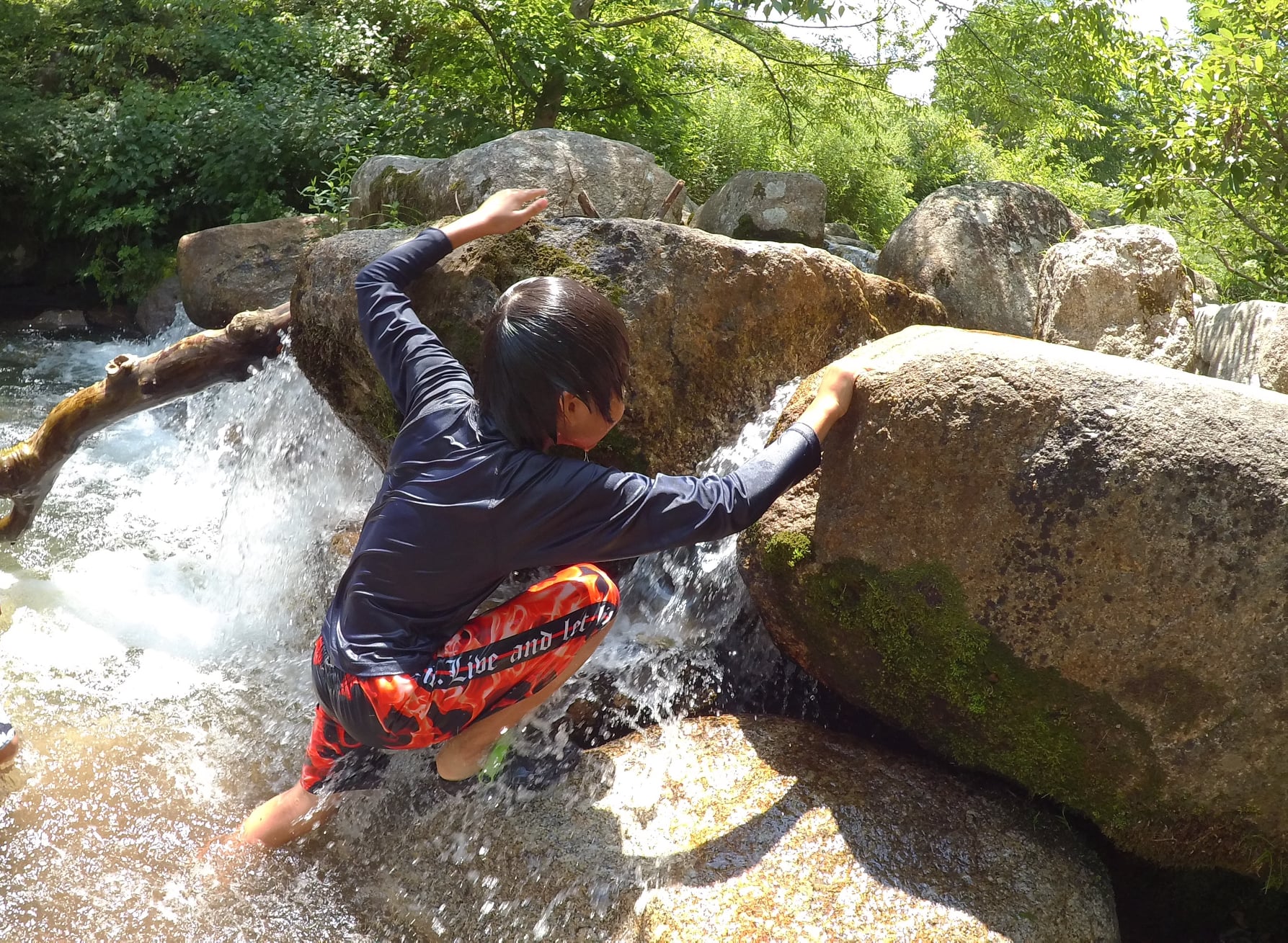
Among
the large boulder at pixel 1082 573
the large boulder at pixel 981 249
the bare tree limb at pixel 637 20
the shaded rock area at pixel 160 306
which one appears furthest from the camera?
the shaded rock area at pixel 160 306

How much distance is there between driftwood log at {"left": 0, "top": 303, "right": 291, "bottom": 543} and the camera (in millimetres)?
4203

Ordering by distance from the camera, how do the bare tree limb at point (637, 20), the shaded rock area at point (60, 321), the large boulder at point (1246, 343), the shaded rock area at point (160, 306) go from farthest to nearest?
the shaded rock area at point (60, 321) < the shaded rock area at point (160, 306) < the bare tree limb at point (637, 20) < the large boulder at point (1246, 343)

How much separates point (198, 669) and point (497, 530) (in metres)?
2.14

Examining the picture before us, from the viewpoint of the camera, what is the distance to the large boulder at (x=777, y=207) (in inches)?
308

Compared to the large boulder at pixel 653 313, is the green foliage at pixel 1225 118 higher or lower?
higher

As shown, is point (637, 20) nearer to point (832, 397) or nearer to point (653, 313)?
point (653, 313)

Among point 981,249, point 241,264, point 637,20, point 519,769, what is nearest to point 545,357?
point 519,769

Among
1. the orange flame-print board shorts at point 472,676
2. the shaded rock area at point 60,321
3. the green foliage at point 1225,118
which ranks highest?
the green foliage at point 1225,118

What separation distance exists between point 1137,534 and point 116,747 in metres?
3.27

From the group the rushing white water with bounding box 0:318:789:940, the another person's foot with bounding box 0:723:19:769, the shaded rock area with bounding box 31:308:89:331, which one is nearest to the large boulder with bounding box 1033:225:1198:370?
the rushing white water with bounding box 0:318:789:940

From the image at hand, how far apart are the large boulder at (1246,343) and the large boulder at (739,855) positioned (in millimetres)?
2229

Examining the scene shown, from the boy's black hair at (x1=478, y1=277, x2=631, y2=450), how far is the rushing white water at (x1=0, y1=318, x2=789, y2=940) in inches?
48.9

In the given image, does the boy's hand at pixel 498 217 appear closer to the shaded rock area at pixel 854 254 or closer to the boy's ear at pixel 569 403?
the boy's ear at pixel 569 403

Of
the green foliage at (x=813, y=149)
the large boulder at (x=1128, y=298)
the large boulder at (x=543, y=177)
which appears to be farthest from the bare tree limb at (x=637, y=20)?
the large boulder at (x=1128, y=298)
